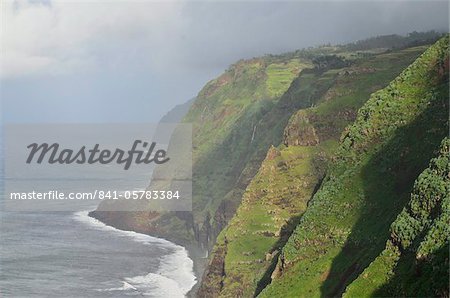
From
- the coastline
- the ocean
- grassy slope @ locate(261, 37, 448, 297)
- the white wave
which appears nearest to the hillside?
grassy slope @ locate(261, 37, 448, 297)

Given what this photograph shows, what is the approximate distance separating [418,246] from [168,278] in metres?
81.3

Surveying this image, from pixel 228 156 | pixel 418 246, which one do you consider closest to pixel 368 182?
pixel 418 246

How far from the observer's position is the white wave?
4092 inches

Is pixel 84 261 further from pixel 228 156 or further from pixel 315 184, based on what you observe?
pixel 228 156

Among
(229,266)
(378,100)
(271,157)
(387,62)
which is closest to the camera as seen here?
(378,100)

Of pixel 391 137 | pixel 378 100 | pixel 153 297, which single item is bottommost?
pixel 153 297

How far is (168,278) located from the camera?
11306cm

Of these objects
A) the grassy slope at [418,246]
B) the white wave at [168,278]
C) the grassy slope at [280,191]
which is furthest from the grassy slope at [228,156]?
the grassy slope at [418,246]

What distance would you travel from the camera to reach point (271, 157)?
94.1 metres

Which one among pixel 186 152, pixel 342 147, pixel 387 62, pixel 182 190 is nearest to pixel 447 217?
pixel 342 147

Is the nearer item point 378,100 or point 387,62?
point 378,100

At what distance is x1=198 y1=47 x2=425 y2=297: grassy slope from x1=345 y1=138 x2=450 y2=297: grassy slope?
129 ft

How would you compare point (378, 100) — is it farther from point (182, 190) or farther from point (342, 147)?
point (182, 190)

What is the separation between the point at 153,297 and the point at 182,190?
7806cm
